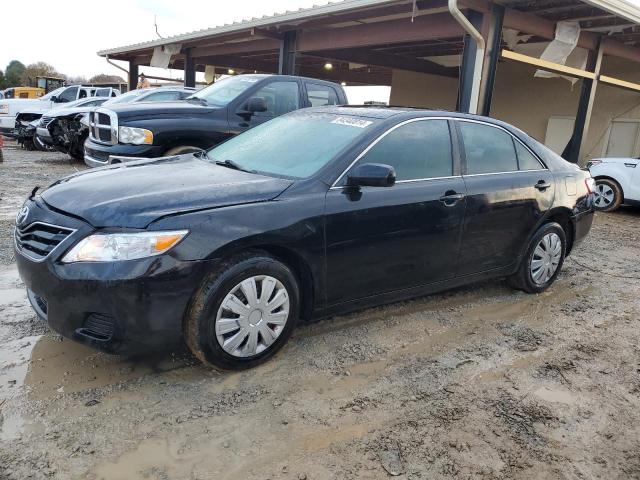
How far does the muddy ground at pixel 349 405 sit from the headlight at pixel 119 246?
75 cm

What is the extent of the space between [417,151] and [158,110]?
4.15 metres

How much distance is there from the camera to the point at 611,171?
976cm

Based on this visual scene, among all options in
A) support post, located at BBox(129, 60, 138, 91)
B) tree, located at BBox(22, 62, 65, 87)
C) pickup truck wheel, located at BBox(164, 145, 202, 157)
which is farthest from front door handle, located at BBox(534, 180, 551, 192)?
tree, located at BBox(22, 62, 65, 87)

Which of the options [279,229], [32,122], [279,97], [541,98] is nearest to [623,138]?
[541,98]

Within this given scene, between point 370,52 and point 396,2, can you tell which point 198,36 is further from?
point 396,2

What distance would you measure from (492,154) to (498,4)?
5385 millimetres

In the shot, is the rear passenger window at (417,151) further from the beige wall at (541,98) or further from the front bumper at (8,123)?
the front bumper at (8,123)

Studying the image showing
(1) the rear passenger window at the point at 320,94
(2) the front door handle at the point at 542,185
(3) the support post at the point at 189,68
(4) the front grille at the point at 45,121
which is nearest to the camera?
(2) the front door handle at the point at 542,185

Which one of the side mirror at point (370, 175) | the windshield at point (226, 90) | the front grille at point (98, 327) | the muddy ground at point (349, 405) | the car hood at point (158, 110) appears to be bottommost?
the muddy ground at point (349, 405)

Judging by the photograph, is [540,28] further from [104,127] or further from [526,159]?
[104,127]

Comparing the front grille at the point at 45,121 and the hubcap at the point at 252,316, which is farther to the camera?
the front grille at the point at 45,121

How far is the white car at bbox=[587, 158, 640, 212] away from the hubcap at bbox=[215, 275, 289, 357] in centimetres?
856

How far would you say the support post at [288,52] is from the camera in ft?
40.8

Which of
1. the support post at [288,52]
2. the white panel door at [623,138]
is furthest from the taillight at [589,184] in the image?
the white panel door at [623,138]
